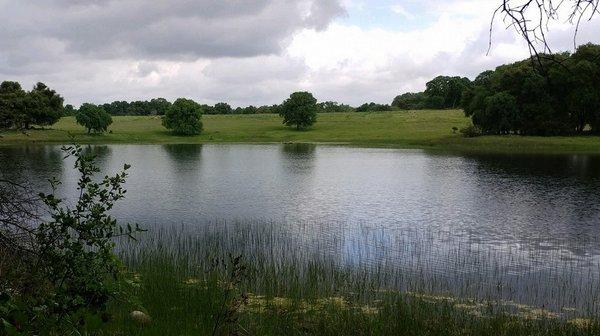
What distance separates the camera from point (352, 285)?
47.1 ft

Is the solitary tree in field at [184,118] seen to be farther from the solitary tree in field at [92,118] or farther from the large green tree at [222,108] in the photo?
the large green tree at [222,108]

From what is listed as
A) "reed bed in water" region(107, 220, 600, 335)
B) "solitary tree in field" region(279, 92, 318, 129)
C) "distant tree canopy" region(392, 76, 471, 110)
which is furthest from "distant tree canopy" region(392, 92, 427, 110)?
"reed bed in water" region(107, 220, 600, 335)

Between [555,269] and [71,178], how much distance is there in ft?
124

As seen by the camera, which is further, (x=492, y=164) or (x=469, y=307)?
(x=492, y=164)

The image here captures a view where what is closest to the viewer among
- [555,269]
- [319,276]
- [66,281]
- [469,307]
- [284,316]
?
[66,281]

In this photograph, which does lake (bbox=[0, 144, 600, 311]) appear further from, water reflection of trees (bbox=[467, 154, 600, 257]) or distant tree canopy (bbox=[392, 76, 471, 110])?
distant tree canopy (bbox=[392, 76, 471, 110])

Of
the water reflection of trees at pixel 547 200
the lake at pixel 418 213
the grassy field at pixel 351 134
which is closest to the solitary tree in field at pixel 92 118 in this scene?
the grassy field at pixel 351 134

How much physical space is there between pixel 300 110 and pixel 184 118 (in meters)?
26.2

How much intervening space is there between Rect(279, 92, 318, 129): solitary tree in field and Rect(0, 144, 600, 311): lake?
64656 mm

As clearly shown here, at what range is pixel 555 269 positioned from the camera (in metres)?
17.7

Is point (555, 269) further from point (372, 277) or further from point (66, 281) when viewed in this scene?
point (66, 281)

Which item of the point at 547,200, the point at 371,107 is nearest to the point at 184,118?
the point at 371,107

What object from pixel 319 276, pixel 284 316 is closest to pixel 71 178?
pixel 319 276

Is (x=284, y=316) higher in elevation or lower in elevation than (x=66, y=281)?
lower
